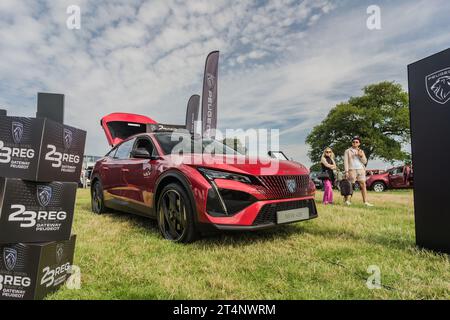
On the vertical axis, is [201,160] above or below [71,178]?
above

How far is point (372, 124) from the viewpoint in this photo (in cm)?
3088

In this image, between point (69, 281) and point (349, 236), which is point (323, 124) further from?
point (69, 281)

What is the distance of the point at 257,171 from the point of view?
10.2ft

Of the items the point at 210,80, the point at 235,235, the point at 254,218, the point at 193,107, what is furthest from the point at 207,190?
the point at 193,107

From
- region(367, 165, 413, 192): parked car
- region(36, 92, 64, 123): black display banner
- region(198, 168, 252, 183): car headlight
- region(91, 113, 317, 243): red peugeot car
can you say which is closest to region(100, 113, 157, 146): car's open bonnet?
region(91, 113, 317, 243): red peugeot car

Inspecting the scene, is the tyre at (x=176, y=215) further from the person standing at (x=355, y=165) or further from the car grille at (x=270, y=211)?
the person standing at (x=355, y=165)

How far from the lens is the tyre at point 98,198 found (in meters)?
5.34

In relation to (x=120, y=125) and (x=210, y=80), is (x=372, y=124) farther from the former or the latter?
(x=120, y=125)

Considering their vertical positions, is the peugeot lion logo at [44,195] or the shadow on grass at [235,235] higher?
the peugeot lion logo at [44,195]

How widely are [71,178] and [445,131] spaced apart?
3.44m

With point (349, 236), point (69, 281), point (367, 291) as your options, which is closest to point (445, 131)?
point (349, 236)

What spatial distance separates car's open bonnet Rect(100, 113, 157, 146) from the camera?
9.78 metres

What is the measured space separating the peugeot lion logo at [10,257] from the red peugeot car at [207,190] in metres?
1.58

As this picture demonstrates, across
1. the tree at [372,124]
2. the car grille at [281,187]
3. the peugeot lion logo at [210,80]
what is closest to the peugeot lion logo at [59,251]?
the car grille at [281,187]
